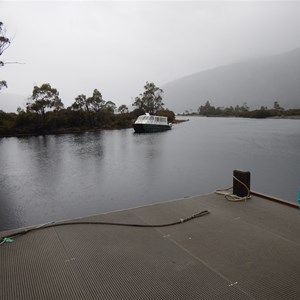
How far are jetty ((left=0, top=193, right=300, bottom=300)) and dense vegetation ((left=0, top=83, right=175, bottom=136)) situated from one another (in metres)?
46.1

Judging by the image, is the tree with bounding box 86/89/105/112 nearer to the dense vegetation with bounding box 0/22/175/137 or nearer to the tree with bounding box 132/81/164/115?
the dense vegetation with bounding box 0/22/175/137

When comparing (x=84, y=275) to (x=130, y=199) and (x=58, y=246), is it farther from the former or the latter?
(x=130, y=199)

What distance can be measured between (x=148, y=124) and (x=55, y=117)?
18.8 m

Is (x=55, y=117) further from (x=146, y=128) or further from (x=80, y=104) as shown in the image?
(x=146, y=128)

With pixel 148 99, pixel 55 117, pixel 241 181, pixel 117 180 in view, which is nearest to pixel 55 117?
pixel 55 117

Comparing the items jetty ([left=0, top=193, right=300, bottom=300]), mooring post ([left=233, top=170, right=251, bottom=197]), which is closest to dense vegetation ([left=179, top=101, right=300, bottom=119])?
mooring post ([left=233, top=170, right=251, bottom=197])

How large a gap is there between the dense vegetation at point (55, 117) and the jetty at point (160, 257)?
151ft

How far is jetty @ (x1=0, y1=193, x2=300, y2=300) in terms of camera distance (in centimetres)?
304

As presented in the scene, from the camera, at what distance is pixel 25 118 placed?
48031 millimetres

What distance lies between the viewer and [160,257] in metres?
3.76

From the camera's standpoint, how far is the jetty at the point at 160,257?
Answer: 3.04 meters

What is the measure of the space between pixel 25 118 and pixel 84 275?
49527 millimetres

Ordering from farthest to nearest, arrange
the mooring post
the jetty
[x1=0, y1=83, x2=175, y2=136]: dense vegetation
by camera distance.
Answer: [x1=0, y1=83, x2=175, y2=136]: dense vegetation → the mooring post → the jetty

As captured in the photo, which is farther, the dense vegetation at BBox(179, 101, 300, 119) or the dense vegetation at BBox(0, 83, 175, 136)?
the dense vegetation at BBox(179, 101, 300, 119)
